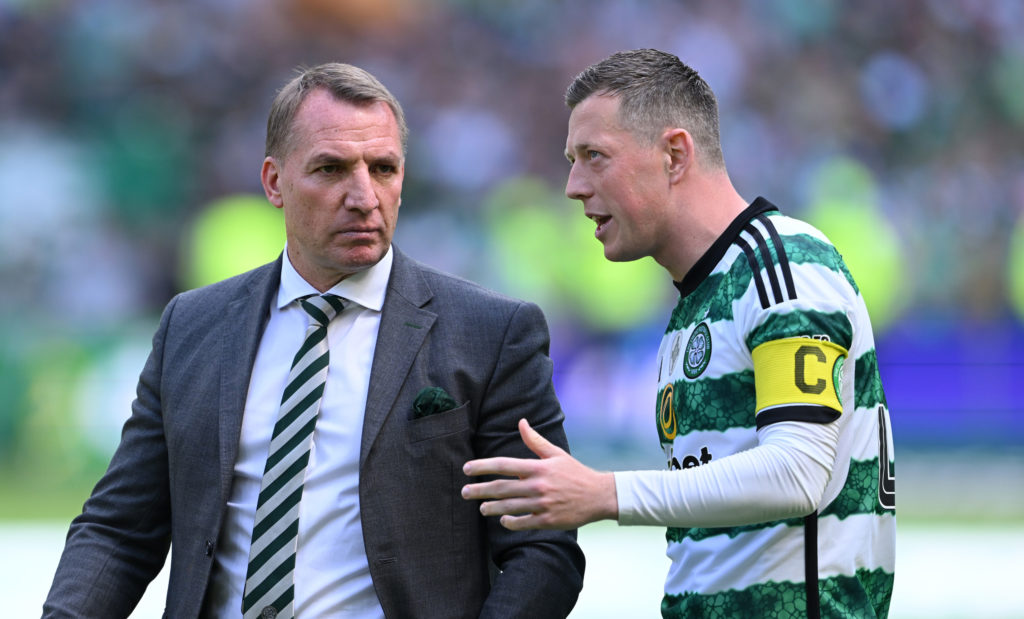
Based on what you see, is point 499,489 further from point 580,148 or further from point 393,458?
point 580,148

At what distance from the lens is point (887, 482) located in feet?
6.32

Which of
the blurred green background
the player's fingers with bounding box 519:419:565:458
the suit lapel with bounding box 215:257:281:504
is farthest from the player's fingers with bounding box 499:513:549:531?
the blurred green background

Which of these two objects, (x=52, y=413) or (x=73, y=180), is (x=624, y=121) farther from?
(x=73, y=180)

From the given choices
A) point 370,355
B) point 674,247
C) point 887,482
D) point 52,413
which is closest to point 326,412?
point 370,355

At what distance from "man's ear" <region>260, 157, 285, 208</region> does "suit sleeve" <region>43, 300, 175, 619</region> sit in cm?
39

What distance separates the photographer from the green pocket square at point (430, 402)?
84.8 inches

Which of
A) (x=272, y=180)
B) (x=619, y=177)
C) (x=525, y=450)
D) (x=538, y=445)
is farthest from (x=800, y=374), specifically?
(x=272, y=180)

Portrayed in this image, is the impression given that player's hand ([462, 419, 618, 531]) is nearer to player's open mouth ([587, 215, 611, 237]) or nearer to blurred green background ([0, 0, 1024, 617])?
player's open mouth ([587, 215, 611, 237])

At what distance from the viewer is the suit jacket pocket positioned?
215cm

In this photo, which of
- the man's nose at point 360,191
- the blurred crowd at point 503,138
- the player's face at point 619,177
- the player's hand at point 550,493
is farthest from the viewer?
the blurred crowd at point 503,138

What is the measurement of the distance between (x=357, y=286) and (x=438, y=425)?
1.10ft

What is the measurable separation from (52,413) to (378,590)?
24.0ft

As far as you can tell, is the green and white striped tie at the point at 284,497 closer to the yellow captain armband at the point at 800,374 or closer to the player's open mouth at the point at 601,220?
the player's open mouth at the point at 601,220

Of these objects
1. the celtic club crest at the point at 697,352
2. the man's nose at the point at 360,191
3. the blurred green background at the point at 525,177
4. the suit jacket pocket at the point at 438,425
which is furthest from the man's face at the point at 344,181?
the blurred green background at the point at 525,177
